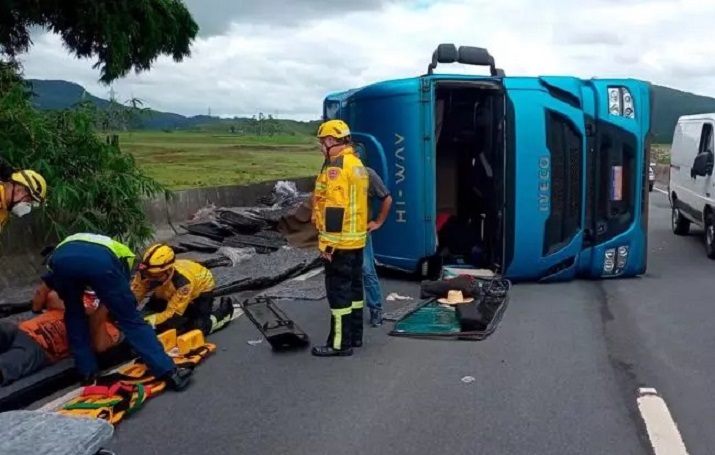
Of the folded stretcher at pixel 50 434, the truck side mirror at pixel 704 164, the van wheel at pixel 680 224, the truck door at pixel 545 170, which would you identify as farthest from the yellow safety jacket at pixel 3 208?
the van wheel at pixel 680 224

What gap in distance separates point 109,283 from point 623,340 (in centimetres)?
402

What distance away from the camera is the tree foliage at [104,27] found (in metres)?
11.5

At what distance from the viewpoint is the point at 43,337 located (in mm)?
6262

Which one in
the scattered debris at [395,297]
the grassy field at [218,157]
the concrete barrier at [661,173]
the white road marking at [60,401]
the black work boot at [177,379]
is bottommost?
the concrete barrier at [661,173]

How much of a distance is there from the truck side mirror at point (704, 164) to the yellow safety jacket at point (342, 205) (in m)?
7.09

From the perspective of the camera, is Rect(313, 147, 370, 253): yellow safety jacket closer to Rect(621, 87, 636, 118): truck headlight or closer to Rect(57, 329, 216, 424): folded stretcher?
Rect(57, 329, 216, 424): folded stretcher

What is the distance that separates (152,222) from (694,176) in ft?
26.0

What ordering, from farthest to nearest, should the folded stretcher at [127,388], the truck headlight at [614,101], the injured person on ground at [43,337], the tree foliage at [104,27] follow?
the tree foliage at [104,27] < the truck headlight at [614,101] < the injured person on ground at [43,337] < the folded stretcher at [127,388]

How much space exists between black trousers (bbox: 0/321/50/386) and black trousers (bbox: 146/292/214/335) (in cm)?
111

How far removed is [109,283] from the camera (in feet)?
18.7

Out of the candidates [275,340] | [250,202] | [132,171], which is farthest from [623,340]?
[250,202]

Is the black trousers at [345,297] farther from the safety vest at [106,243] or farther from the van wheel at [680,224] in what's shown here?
the van wheel at [680,224]

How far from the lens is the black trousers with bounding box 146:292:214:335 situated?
6.97 m

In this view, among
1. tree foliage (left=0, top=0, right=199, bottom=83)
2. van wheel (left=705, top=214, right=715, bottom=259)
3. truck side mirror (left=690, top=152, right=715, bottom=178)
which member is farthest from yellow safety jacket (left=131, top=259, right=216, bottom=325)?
truck side mirror (left=690, top=152, right=715, bottom=178)
